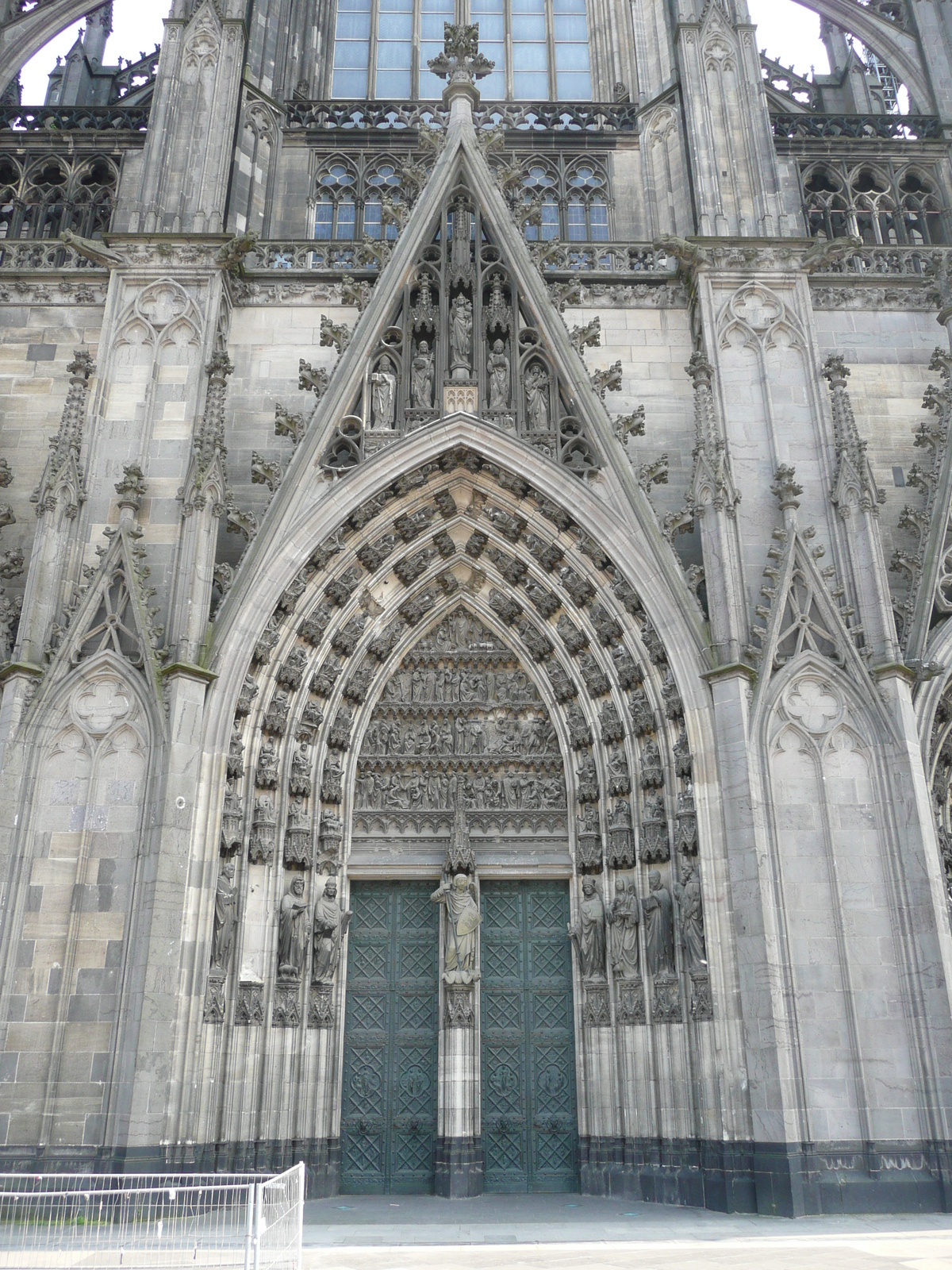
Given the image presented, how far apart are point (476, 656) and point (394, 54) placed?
1202cm

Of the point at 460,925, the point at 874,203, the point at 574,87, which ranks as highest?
the point at 574,87

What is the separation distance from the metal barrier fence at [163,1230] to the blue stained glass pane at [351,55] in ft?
58.7

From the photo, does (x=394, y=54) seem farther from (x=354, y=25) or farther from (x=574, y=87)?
(x=574, y=87)

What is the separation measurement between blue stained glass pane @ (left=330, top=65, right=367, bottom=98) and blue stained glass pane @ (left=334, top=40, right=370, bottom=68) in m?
0.09

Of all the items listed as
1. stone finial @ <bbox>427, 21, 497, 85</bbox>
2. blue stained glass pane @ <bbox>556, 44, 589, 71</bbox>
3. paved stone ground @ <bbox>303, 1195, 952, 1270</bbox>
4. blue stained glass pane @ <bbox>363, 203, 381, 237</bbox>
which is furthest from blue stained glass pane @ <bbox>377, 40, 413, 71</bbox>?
paved stone ground @ <bbox>303, 1195, 952, 1270</bbox>

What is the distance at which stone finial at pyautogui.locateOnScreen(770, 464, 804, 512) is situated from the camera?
12.0 metres

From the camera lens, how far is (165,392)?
12898 millimetres

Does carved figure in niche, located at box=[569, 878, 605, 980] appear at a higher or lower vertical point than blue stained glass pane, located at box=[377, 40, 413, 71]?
lower

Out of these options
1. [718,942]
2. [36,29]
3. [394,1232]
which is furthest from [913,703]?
[36,29]

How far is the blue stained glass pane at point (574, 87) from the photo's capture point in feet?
61.4

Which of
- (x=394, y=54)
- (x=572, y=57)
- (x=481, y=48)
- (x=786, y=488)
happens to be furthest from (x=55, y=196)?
(x=786, y=488)

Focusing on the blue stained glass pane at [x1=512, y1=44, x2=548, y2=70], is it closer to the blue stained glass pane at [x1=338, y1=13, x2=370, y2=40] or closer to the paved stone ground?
the blue stained glass pane at [x1=338, y1=13, x2=370, y2=40]

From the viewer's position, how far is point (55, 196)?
16344mm

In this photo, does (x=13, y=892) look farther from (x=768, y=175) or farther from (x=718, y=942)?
(x=768, y=175)
